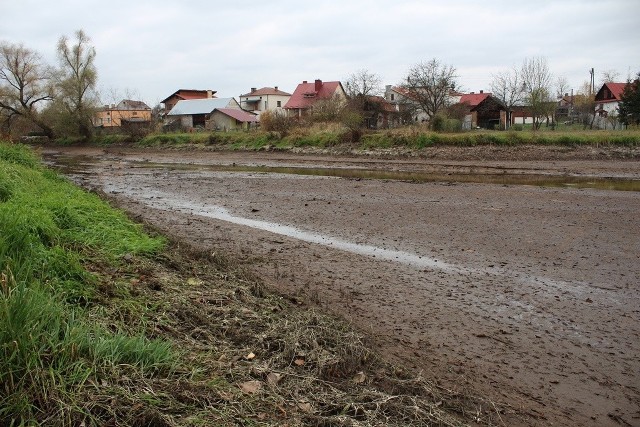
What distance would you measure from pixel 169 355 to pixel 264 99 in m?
96.5

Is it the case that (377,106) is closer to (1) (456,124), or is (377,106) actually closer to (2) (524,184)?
(1) (456,124)

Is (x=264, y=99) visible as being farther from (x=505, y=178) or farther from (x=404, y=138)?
(x=505, y=178)

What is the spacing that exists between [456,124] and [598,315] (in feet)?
111

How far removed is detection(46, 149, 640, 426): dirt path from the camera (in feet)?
15.7

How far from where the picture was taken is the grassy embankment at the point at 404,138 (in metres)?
31.9

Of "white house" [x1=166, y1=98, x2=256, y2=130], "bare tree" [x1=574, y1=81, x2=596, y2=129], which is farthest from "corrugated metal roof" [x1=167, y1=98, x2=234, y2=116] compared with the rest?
"bare tree" [x1=574, y1=81, x2=596, y2=129]

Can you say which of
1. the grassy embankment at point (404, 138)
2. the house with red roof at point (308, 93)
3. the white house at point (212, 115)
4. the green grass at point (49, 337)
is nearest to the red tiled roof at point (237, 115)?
the white house at point (212, 115)

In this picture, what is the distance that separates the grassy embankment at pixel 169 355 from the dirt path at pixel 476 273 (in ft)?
2.36

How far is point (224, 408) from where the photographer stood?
3375mm

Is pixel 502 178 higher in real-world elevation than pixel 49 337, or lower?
lower

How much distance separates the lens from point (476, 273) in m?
8.10

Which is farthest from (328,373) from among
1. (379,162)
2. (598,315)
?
(379,162)

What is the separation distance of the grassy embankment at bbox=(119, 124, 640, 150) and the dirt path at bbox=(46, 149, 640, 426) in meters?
15.8

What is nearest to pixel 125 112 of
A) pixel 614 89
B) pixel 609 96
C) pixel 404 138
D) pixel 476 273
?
pixel 404 138
